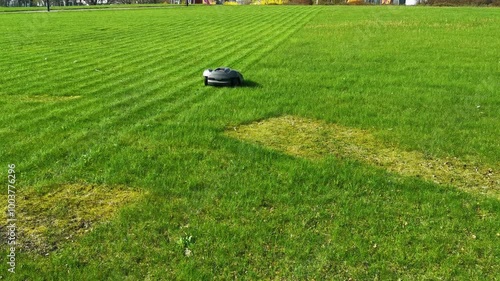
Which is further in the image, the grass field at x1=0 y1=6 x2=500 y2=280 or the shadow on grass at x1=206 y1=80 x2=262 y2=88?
the shadow on grass at x1=206 y1=80 x2=262 y2=88

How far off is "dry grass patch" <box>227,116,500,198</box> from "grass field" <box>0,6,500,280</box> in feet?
0.13

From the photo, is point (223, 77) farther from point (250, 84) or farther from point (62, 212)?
point (62, 212)

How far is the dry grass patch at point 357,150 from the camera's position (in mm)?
5844

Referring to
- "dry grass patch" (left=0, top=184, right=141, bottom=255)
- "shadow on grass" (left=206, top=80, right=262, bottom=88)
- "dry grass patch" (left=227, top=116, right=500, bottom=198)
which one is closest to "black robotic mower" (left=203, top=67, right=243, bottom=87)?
"shadow on grass" (left=206, top=80, right=262, bottom=88)

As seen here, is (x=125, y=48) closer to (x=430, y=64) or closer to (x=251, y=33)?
(x=251, y=33)

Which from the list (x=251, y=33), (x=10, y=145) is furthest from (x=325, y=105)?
(x=251, y=33)

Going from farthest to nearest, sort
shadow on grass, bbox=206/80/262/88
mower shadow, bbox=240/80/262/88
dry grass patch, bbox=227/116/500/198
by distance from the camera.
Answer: mower shadow, bbox=240/80/262/88
shadow on grass, bbox=206/80/262/88
dry grass patch, bbox=227/116/500/198

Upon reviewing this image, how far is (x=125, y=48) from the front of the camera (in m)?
18.0

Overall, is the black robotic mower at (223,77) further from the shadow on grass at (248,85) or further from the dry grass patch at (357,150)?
the dry grass patch at (357,150)

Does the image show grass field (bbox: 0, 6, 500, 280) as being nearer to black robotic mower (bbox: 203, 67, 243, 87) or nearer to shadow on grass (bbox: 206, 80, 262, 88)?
shadow on grass (bbox: 206, 80, 262, 88)

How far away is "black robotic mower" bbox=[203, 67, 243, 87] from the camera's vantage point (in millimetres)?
10405

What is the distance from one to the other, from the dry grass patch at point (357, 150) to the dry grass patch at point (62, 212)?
266 centimetres

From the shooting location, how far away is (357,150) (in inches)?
266

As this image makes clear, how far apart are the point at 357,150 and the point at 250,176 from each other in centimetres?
195
